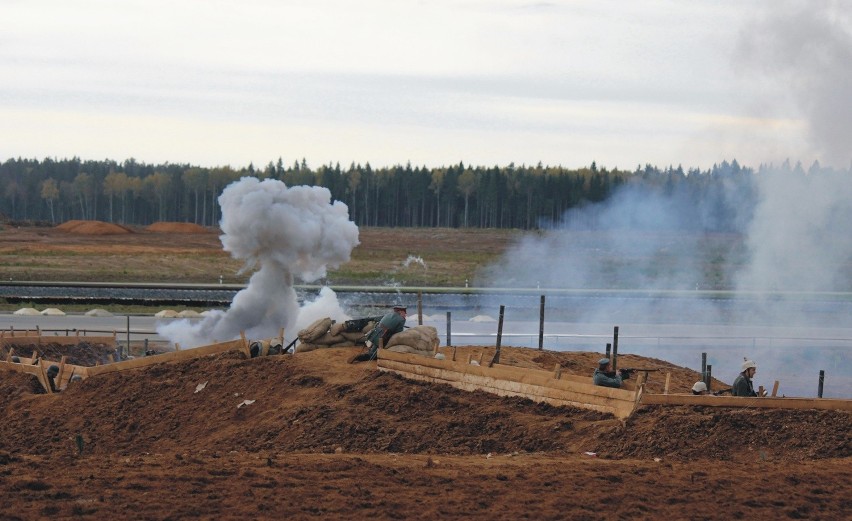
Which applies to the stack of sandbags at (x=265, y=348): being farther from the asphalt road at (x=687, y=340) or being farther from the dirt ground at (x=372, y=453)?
the asphalt road at (x=687, y=340)

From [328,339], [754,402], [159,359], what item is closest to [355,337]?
[328,339]

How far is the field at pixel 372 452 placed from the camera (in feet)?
41.5

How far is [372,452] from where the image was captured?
18.2 meters

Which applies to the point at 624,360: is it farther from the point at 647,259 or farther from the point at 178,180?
the point at 178,180

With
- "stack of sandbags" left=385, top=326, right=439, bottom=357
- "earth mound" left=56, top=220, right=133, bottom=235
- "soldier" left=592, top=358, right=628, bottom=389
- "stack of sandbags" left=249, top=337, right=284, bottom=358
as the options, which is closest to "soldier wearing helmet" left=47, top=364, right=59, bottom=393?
"stack of sandbags" left=249, top=337, right=284, bottom=358

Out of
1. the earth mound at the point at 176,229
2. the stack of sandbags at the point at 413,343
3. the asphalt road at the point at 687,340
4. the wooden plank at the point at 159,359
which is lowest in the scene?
the earth mound at the point at 176,229

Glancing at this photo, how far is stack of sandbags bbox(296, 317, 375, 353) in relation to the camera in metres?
27.6

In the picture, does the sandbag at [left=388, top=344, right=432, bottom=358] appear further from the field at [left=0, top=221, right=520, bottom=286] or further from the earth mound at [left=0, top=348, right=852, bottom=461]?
the field at [left=0, top=221, right=520, bottom=286]

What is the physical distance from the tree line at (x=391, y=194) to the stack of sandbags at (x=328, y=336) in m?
85.7

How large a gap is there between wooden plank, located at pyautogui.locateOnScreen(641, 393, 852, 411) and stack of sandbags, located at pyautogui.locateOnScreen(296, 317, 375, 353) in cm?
1052

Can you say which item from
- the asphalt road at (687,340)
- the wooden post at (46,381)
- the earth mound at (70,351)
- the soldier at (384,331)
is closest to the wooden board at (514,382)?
the soldier at (384,331)

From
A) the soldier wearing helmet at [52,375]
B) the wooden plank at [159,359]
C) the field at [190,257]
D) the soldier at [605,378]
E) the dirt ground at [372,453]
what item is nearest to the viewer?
the dirt ground at [372,453]

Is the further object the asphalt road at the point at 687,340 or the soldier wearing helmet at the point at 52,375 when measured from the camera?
the asphalt road at the point at 687,340

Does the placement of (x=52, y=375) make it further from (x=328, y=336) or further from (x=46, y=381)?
(x=328, y=336)
